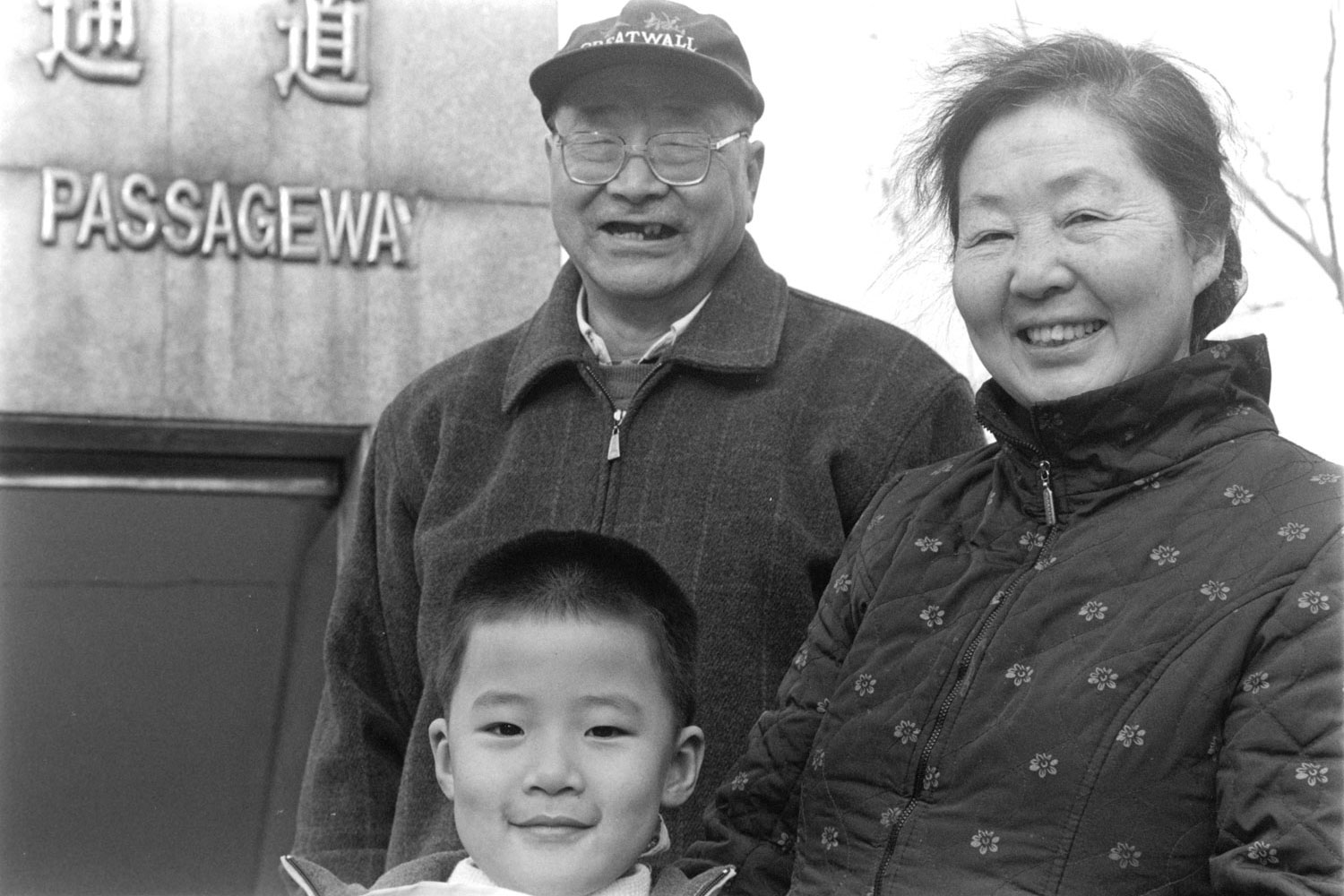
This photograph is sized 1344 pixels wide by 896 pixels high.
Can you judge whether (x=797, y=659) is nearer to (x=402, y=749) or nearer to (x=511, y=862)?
(x=511, y=862)

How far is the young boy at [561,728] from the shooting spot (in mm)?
1992

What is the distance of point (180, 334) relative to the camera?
5.88 metres

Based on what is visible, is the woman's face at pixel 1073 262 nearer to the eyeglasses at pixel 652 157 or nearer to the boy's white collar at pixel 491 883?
the boy's white collar at pixel 491 883

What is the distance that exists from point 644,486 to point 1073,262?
3.42 feet

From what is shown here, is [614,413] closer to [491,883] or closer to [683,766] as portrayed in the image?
[683,766]

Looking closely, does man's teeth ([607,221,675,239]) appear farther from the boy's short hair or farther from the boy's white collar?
the boy's white collar

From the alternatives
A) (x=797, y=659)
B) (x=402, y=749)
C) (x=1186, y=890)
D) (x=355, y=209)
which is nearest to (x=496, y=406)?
(x=402, y=749)

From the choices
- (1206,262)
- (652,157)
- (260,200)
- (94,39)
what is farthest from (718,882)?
(94,39)

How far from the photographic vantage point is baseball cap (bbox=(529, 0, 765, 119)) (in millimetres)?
2855

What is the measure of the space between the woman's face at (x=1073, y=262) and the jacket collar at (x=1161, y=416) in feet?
0.17

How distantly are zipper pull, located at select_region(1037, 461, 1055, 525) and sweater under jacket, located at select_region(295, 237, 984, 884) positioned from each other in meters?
0.80

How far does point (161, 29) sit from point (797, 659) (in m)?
4.40

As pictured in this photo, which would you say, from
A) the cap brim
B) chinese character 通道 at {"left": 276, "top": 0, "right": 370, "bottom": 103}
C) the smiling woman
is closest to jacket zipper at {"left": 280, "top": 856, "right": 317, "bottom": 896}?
the smiling woman

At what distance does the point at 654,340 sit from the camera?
295 centimetres
